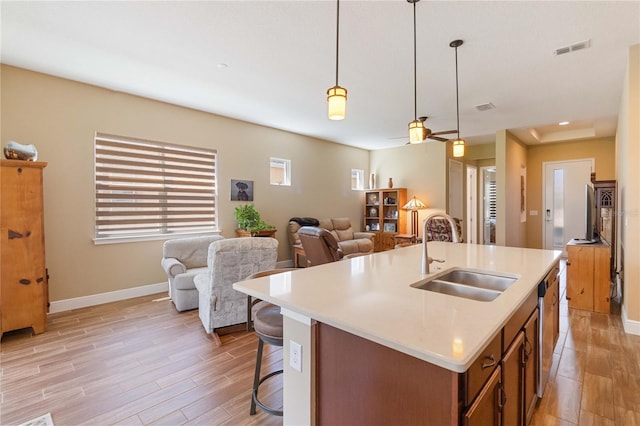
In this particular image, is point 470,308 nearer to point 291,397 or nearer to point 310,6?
point 291,397

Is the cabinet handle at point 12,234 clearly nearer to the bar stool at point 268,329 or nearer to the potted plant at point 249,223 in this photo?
the potted plant at point 249,223

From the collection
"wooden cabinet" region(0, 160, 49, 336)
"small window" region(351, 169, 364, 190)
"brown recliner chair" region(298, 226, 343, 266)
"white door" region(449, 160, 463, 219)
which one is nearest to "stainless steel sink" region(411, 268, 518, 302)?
"brown recliner chair" region(298, 226, 343, 266)

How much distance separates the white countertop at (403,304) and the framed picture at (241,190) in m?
3.58

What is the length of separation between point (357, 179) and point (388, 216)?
4.14 ft

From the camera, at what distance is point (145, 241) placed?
14.1 ft

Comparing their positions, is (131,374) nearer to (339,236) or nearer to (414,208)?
(339,236)

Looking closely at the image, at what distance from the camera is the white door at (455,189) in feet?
23.6

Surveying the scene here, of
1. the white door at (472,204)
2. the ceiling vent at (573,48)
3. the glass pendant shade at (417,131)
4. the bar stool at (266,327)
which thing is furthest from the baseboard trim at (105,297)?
the white door at (472,204)

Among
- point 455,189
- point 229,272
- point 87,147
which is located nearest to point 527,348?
point 229,272

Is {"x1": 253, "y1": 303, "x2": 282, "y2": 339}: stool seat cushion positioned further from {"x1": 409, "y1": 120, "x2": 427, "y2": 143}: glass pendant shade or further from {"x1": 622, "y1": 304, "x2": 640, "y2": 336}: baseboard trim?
{"x1": 622, "y1": 304, "x2": 640, "y2": 336}: baseboard trim

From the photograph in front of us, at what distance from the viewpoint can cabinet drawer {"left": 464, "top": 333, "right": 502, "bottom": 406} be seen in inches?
38.1

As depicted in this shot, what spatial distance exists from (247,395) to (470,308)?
5.38ft

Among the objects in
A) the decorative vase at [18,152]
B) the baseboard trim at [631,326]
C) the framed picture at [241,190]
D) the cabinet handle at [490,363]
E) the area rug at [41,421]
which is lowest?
the area rug at [41,421]

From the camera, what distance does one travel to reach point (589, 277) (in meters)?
3.65
